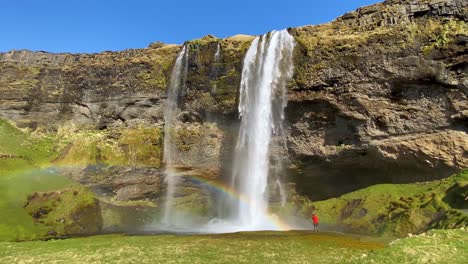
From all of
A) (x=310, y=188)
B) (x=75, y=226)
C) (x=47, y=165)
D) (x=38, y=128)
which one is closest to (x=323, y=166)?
(x=310, y=188)

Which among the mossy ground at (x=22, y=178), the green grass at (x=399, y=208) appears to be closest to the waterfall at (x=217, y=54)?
the green grass at (x=399, y=208)

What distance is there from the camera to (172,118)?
63312 millimetres

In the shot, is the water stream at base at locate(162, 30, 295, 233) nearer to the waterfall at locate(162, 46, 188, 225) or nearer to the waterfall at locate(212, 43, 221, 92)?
the waterfall at locate(162, 46, 188, 225)

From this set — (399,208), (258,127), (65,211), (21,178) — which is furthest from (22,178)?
(399,208)

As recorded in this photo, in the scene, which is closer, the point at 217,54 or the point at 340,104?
the point at 340,104

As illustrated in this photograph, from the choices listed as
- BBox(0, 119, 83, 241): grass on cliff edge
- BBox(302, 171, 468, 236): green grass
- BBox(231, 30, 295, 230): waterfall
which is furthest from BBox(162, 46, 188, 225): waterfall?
BBox(302, 171, 468, 236): green grass

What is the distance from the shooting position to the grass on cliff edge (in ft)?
140

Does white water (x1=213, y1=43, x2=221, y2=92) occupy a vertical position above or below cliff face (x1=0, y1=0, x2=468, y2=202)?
above

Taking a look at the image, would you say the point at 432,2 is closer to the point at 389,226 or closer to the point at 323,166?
the point at 323,166

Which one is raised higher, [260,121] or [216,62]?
[216,62]

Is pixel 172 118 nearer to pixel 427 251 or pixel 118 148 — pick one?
pixel 118 148

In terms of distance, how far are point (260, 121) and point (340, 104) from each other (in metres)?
10.3

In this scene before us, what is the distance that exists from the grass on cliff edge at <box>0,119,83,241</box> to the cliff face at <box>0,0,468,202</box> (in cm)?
446

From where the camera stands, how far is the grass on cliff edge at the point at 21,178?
42.8 metres
